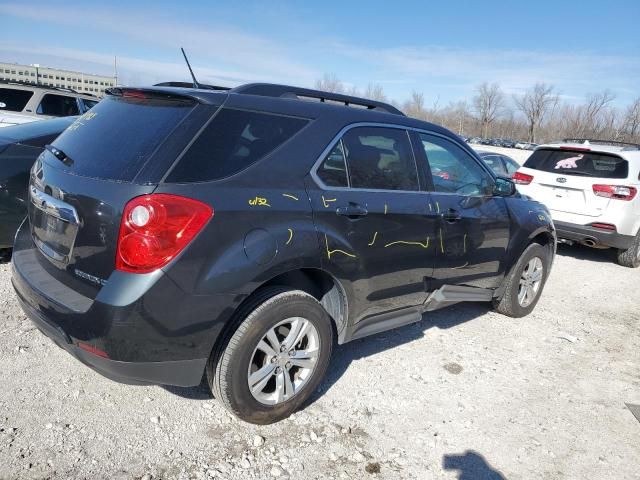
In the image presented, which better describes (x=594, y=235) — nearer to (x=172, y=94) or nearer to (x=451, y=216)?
(x=451, y=216)

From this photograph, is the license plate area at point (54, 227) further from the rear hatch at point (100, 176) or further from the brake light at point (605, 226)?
the brake light at point (605, 226)

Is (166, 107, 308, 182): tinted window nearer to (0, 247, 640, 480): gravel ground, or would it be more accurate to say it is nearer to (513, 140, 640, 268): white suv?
(0, 247, 640, 480): gravel ground

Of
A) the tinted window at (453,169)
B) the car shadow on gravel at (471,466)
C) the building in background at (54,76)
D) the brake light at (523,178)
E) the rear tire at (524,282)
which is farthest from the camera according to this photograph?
the building in background at (54,76)

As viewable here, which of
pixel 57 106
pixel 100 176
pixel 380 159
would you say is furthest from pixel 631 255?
pixel 57 106

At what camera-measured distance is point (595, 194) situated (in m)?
7.00

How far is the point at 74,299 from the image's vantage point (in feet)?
8.16

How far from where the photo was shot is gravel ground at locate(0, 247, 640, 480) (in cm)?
263

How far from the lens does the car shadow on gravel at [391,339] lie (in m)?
3.62

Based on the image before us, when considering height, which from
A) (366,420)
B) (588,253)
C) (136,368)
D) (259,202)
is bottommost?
(588,253)

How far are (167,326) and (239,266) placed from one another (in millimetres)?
439

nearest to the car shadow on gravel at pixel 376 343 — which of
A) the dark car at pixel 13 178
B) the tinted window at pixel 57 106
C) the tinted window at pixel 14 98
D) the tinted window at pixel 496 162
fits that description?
the dark car at pixel 13 178

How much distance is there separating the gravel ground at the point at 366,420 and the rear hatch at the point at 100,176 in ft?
2.75

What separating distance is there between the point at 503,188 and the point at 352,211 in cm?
204

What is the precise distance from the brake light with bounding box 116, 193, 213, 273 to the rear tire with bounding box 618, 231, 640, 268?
23.4ft
